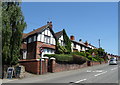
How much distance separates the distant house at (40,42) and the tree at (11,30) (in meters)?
13.3

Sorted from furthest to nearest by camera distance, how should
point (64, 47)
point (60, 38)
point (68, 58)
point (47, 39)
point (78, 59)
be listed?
point (60, 38)
point (64, 47)
point (47, 39)
point (78, 59)
point (68, 58)

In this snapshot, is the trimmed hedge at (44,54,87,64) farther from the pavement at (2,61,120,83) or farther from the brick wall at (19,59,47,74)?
the pavement at (2,61,120,83)

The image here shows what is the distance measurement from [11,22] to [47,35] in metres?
16.3

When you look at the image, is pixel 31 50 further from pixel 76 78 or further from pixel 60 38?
pixel 76 78

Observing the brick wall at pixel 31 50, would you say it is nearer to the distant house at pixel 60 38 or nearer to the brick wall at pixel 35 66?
the distant house at pixel 60 38

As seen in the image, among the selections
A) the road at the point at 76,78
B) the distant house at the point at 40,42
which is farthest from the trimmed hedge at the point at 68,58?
the distant house at the point at 40,42

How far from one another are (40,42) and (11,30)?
15253 millimetres

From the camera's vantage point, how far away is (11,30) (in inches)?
763

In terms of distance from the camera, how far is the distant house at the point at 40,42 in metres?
34.1

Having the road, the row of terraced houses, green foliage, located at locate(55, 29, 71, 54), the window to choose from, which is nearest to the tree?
the road

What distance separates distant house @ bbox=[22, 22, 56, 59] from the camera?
112ft

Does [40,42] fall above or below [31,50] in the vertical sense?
above

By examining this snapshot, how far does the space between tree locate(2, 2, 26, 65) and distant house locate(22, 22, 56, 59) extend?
43.5ft

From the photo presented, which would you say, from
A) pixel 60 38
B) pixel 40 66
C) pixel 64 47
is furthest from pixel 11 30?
pixel 60 38
